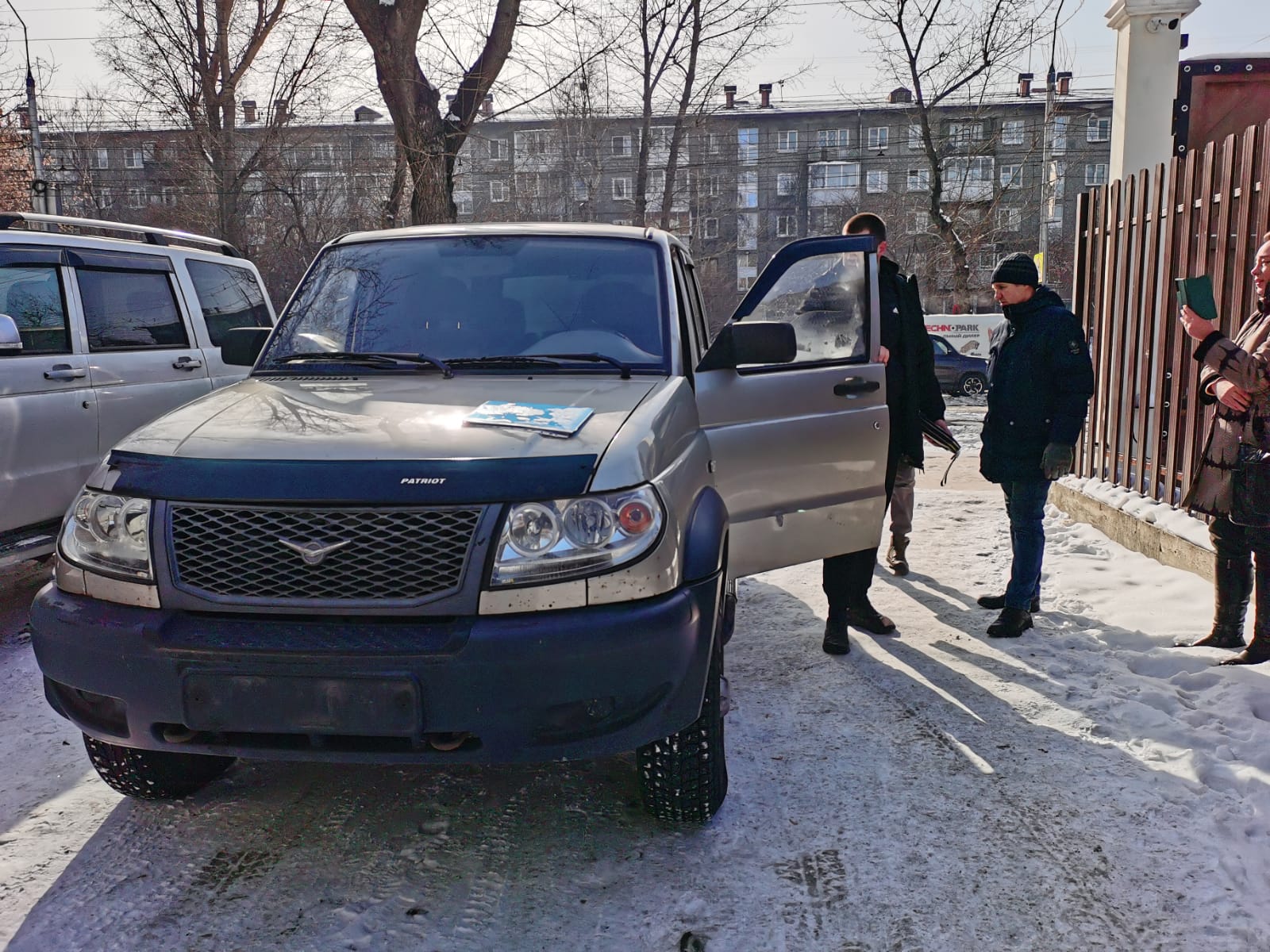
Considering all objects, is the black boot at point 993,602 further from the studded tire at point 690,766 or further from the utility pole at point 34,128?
the utility pole at point 34,128

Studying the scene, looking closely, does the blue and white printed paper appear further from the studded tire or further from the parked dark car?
the parked dark car

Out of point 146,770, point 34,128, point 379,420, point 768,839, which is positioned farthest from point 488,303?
point 34,128

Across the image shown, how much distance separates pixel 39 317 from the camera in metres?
5.71

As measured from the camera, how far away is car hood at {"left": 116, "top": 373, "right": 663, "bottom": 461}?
263cm

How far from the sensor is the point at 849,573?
189 inches

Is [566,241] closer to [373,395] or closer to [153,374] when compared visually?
[373,395]

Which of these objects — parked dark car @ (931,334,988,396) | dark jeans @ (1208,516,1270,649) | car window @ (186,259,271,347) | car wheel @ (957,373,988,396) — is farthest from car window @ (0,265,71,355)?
car wheel @ (957,373,988,396)

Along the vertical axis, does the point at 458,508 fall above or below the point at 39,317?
below

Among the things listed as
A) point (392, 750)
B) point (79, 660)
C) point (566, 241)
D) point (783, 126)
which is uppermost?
point (783, 126)

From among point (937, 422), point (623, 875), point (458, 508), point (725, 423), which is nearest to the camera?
point (458, 508)

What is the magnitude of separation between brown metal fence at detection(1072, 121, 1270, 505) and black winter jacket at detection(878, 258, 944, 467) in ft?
6.11

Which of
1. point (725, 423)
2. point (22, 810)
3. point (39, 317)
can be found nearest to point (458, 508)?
point (725, 423)

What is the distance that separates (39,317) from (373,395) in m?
3.68

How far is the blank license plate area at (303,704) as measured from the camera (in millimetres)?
2445
